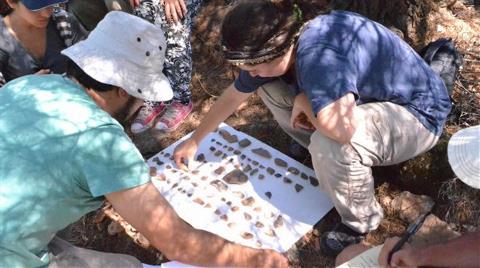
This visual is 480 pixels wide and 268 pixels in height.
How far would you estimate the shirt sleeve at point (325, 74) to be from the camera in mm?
1963

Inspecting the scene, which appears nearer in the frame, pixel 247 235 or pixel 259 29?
pixel 259 29

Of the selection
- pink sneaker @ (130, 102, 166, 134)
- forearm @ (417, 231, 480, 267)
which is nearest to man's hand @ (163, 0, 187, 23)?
pink sneaker @ (130, 102, 166, 134)

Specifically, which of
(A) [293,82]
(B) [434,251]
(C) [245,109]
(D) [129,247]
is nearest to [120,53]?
(A) [293,82]

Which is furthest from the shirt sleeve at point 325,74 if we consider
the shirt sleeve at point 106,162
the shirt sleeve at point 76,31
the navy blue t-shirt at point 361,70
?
the shirt sleeve at point 76,31

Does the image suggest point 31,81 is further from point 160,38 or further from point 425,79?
point 425,79

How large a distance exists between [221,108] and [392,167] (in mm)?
1025

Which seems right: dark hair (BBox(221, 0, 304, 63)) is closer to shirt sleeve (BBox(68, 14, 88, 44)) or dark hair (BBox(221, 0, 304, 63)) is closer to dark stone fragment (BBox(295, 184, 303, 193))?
dark stone fragment (BBox(295, 184, 303, 193))

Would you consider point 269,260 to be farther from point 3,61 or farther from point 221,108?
point 3,61

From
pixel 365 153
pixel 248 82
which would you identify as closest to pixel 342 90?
pixel 365 153

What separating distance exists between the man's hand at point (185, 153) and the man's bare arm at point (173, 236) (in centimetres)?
100

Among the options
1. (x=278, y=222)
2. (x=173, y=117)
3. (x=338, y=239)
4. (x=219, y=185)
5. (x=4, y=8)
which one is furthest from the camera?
(x=173, y=117)

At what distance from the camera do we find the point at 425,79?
230cm

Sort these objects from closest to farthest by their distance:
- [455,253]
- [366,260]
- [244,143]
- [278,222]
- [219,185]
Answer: [455,253]
[366,260]
[278,222]
[219,185]
[244,143]

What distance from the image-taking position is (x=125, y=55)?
1840 millimetres
